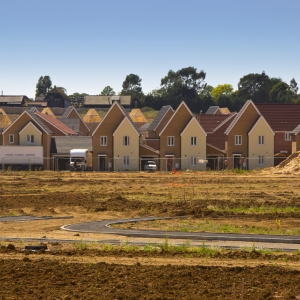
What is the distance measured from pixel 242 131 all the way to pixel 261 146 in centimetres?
261

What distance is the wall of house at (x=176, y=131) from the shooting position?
81875 millimetres

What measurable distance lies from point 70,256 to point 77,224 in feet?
25.2

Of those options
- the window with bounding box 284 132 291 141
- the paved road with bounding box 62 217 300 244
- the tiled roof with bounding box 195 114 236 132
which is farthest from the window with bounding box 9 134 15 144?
the paved road with bounding box 62 217 300 244

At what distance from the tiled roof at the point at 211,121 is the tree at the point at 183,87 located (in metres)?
66.5

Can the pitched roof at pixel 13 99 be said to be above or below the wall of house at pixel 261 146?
above

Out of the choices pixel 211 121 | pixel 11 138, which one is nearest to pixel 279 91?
pixel 211 121

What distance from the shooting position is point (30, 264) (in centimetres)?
1712

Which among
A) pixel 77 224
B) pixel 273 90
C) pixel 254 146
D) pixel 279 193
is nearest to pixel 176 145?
pixel 254 146

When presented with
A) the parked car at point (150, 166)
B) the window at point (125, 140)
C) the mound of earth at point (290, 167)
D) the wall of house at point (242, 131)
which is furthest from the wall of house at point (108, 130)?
the mound of earth at point (290, 167)

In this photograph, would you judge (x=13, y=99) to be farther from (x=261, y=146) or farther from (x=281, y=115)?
(x=261, y=146)

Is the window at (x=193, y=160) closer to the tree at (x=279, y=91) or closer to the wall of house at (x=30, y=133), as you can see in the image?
the wall of house at (x=30, y=133)

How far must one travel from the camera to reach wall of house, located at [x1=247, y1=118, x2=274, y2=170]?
81625mm

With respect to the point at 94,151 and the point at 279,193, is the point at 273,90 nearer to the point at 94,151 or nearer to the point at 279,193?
the point at 94,151

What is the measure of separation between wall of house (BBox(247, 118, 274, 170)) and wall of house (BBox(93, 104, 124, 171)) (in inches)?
565
